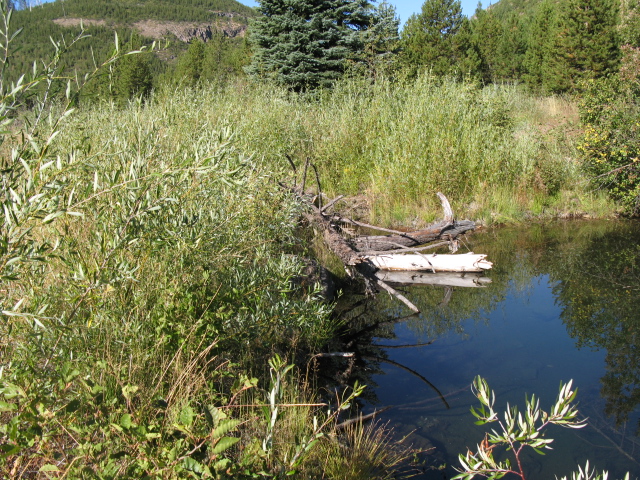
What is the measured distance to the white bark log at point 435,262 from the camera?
7.55m

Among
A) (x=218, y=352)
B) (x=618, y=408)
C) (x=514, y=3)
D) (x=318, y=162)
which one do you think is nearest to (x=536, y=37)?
(x=318, y=162)

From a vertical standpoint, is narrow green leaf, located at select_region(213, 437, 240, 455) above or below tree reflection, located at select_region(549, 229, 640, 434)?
above

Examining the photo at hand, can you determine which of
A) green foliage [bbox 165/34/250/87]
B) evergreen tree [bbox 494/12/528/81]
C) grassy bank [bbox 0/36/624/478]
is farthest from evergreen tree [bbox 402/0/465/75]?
grassy bank [bbox 0/36/624/478]

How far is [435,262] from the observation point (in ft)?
25.2

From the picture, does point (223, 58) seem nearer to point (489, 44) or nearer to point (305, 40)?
point (305, 40)

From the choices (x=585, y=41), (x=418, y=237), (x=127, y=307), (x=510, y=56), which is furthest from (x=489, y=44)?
(x=127, y=307)

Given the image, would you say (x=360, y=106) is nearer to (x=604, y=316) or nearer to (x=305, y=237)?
(x=305, y=237)

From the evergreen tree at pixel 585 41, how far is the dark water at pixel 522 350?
44.4 ft

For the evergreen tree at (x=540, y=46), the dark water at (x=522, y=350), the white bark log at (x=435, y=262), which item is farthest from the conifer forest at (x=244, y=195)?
the white bark log at (x=435, y=262)

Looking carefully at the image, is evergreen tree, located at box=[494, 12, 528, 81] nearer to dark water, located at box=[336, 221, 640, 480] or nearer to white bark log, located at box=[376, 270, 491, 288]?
dark water, located at box=[336, 221, 640, 480]

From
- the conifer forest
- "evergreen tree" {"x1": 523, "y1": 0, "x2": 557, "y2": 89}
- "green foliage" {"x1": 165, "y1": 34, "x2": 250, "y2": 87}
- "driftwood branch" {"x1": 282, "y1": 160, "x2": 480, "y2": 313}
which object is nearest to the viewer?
the conifer forest

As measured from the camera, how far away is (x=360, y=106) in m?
12.4

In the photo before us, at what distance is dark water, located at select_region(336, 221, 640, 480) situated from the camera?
13.1ft

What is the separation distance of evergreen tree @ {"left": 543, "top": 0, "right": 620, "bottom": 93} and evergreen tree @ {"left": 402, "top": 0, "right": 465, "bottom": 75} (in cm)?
469
